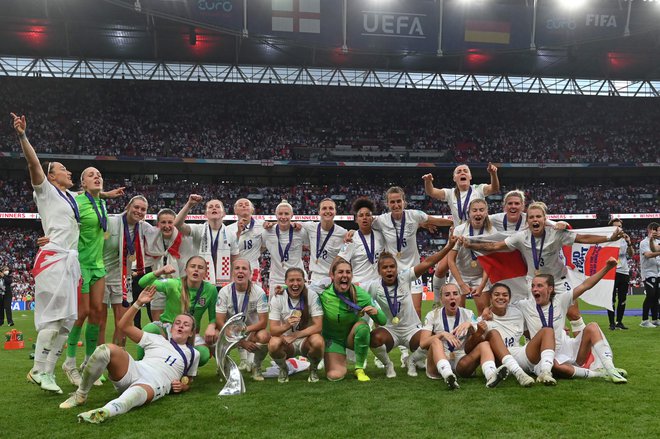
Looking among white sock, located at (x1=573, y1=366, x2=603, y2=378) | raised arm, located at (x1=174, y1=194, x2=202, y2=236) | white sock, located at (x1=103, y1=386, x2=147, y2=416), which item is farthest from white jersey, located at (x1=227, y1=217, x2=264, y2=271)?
white sock, located at (x1=573, y1=366, x2=603, y2=378)

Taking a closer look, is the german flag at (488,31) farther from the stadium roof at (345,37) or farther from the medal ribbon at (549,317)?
the medal ribbon at (549,317)

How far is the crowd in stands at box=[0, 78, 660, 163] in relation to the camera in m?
36.1

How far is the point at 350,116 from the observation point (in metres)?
40.6

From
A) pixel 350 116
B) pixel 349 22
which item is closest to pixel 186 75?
pixel 350 116

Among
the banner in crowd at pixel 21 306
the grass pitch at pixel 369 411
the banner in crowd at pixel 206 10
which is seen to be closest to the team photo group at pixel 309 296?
the grass pitch at pixel 369 411

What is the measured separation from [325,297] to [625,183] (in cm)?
4126

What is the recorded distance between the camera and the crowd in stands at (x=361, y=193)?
118 ft

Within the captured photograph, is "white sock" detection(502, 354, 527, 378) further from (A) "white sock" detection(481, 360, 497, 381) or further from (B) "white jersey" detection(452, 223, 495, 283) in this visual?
(B) "white jersey" detection(452, 223, 495, 283)

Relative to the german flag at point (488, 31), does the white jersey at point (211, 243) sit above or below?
below

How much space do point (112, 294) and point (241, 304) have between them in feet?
5.28

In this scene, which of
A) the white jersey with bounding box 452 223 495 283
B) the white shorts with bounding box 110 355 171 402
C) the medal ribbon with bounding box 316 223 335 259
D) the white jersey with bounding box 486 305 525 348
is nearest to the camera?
the white shorts with bounding box 110 355 171 402

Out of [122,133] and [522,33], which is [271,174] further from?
[522,33]

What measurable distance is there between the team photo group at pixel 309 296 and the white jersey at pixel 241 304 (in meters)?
0.01

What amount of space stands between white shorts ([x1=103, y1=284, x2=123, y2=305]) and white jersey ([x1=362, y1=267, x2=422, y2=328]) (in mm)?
2983
